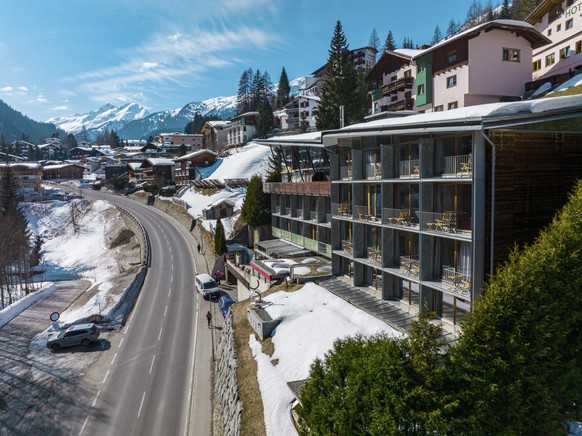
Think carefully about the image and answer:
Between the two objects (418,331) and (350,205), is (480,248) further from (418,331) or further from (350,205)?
(350,205)

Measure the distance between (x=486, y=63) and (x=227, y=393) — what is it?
39403 millimetres

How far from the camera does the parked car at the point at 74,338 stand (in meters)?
32.4

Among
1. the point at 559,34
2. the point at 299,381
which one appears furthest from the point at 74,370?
the point at 559,34

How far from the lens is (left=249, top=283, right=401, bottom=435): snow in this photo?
17.8 meters

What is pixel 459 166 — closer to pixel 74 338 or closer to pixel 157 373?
pixel 157 373

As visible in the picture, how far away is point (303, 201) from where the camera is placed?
37375 mm

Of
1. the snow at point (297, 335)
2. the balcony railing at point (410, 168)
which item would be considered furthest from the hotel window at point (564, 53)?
the snow at point (297, 335)

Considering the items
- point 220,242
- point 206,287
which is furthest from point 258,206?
point 206,287

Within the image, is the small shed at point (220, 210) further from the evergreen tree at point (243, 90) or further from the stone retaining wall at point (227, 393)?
the evergreen tree at point (243, 90)

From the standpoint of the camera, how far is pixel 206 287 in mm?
42188

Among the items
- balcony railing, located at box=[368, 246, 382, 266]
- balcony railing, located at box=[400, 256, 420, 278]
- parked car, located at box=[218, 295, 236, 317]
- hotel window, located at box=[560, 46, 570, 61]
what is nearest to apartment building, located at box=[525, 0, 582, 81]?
hotel window, located at box=[560, 46, 570, 61]

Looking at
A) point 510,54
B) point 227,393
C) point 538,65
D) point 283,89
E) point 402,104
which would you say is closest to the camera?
point 227,393

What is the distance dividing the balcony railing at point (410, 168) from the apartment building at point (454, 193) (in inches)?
2.4

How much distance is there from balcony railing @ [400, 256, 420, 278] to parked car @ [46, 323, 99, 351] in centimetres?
2645
